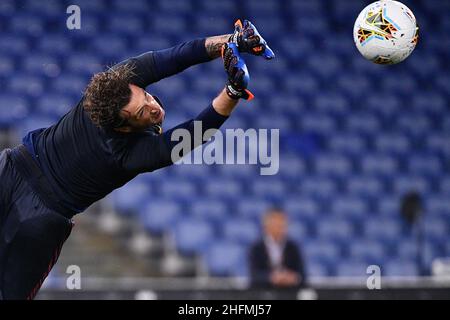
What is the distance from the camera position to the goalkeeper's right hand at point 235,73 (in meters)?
4.62

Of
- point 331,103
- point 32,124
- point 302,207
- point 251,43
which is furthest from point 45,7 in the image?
point 251,43

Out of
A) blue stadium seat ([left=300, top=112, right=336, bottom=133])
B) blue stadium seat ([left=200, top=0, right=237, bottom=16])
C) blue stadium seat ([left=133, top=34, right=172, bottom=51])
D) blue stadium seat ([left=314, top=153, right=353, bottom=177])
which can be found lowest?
blue stadium seat ([left=314, top=153, right=353, bottom=177])

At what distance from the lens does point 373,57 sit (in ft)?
17.4

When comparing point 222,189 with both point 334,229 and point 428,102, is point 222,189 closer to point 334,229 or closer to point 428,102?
point 334,229

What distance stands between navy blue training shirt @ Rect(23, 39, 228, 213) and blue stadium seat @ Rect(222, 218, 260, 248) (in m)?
4.39

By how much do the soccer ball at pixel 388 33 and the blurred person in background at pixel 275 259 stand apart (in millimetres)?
2459

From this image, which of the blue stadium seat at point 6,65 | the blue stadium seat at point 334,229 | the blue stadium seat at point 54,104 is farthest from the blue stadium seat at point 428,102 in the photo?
the blue stadium seat at point 6,65

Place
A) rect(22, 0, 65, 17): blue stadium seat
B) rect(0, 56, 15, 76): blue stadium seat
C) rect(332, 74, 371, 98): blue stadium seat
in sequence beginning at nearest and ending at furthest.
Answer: rect(0, 56, 15, 76): blue stadium seat
rect(22, 0, 65, 17): blue stadium seat
rect(332, 74, 371, 98): blue stadium seat

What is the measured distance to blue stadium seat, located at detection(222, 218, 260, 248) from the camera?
941cm

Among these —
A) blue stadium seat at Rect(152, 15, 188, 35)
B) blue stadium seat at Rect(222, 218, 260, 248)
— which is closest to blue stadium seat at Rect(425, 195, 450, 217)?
blue stadium seat at Rect(222, 218, 260, 248)

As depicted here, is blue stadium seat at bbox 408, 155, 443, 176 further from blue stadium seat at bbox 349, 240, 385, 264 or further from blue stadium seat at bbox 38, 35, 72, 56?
blue stadium seat at bbox 38, 35, 72, 56

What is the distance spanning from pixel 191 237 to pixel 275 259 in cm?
187
